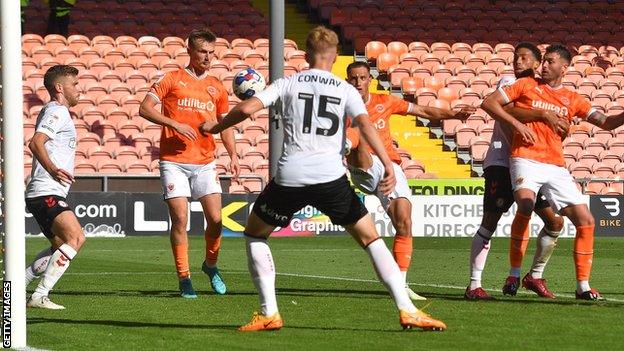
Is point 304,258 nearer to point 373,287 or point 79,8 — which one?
point 373,287

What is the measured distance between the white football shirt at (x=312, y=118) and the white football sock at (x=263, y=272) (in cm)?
52

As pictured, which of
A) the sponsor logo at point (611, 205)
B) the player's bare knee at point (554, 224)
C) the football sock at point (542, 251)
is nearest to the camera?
the football sock at point (542, 251)

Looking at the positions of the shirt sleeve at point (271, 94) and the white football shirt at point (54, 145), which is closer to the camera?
the shirt sleeve at point (271, 94)

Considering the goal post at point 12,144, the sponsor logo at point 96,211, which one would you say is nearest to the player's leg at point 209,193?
the goal post at point 12,144

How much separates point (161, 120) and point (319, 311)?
232cm

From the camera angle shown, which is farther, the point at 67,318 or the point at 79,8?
the point at 79,8

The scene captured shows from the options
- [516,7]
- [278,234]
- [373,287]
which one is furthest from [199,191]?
[516,7]

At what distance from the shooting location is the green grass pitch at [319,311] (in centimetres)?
862

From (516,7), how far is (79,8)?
448 inches

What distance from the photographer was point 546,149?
11750mm

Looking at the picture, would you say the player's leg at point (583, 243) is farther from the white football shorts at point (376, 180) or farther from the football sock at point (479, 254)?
the white football shorts at point (376, 180)

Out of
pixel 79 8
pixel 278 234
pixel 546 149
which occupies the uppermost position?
pixel 79 8

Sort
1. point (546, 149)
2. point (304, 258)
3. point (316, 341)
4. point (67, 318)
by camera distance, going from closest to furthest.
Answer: point (316, 341)
point (67, 318)
point (546, 149)
point (304, 258)

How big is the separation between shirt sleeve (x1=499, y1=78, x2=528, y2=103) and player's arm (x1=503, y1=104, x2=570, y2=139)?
103 mm
